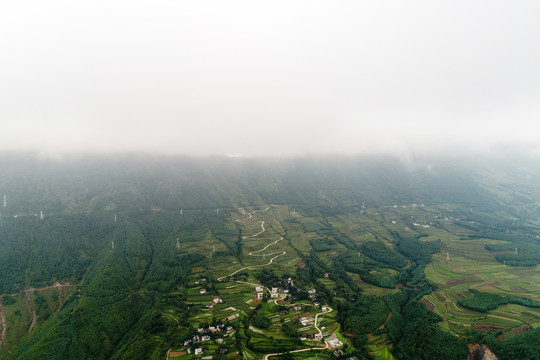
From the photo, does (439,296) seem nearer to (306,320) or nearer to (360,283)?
(360,283)

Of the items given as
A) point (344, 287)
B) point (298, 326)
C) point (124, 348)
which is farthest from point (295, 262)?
point (124, 348)

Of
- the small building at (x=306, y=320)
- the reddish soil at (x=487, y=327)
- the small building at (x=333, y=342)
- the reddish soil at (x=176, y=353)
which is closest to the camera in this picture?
the reddish soil at (x=176, y=353)

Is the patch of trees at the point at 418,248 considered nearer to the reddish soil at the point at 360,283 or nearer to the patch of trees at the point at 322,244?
the patch of trees at the point at 322,244

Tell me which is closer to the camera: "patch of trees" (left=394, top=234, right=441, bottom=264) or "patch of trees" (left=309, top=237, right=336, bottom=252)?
"patch of trees" (left=394, top=234, right=441, bottom=264)

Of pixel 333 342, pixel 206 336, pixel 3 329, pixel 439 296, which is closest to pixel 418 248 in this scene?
pixel 439 296

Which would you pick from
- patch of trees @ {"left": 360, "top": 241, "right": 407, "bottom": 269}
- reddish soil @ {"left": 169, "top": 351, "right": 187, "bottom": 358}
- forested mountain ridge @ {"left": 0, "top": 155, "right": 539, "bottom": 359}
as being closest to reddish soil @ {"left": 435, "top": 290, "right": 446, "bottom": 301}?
forested mountain ridge @ {"left": 0, "top": 155, "right": 539, "bottom": 359}

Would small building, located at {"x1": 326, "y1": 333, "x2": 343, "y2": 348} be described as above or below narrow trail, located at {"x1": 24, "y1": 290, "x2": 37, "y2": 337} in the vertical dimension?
above

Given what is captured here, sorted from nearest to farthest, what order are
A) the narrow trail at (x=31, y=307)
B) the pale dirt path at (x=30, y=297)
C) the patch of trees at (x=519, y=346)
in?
the patch of trees at (x=519, y=346), the narrow trail at (x=31, y=307), the pale dirt path at (x=30, y=297)

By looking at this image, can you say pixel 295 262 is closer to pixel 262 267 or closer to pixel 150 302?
pixel 262 267

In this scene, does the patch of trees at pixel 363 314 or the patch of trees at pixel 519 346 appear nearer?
the patch of trees at pixel 519 346

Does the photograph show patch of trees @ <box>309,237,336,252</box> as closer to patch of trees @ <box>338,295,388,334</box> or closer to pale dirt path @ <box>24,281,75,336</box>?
patch of trees @ <box>338,295,388,334</box>

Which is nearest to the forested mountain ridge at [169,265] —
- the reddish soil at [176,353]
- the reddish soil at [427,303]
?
the reddish soil at [427,303]
